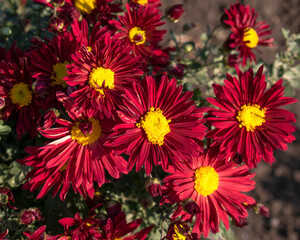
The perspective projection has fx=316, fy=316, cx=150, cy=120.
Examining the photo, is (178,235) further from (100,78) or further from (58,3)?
(58,3)

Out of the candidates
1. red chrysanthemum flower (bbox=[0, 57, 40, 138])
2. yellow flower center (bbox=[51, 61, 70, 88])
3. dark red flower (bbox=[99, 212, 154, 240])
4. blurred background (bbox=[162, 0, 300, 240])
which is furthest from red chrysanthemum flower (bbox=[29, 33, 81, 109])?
blurred background (bbox=[162, 0, 300, 240])

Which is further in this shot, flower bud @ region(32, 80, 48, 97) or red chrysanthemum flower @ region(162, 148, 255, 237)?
red chrysanthemum flower @ region(162, 148, 255, 237)

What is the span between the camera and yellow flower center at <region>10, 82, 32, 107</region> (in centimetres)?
157

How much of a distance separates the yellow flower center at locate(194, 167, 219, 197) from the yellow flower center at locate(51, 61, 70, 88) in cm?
81

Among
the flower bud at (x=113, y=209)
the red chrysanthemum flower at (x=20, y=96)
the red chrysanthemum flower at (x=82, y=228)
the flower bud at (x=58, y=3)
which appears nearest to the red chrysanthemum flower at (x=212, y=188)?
the flower bud at (x=113, y=209)

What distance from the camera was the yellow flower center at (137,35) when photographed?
1.58 meters

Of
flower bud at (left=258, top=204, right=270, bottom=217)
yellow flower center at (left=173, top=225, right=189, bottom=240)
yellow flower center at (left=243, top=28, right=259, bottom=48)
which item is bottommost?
yellow flower center at (left=173, top=225, right=189, bottom=240)

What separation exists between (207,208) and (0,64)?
4.11 feet

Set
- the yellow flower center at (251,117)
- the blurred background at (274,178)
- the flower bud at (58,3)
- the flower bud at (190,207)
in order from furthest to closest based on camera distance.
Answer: the blurred background at (274,178) → the flower bud at (58,3) → the yellow flower center at (251,117) → the flower bud at (190,207)

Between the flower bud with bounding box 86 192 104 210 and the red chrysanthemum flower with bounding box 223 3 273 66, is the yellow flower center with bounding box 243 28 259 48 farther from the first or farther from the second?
the flower bud with bounding box 86 192 104 210

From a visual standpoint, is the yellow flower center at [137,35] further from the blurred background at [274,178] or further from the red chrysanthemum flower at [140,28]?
the blurred background at [274,178]

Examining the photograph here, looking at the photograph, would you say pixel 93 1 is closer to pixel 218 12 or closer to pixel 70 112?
pixel 70 112

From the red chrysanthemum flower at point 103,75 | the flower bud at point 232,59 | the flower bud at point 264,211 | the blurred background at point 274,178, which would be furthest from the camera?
the blurred background at point 274,178

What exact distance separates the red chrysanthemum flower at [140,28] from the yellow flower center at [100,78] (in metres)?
0.25
